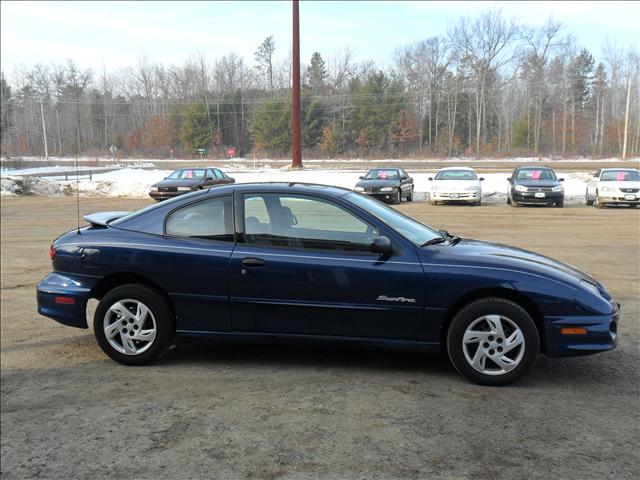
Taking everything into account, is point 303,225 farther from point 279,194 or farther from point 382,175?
point 382,175

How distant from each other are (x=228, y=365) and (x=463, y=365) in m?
1.88

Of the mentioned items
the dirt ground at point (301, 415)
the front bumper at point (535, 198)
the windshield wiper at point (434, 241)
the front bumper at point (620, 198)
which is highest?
the windshield wiper at point (434, 241)

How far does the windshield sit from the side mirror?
22cm

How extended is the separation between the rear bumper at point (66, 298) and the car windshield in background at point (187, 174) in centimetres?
1404

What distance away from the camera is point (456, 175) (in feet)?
61.1

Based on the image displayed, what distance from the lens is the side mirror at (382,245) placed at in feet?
12.9

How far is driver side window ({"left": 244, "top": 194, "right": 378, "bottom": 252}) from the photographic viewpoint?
4.10m

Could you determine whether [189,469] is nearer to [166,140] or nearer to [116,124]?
[116,124]

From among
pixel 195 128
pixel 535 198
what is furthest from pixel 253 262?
pixel 195 128

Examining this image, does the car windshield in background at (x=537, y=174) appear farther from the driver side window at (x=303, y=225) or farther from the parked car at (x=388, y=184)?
the driver side window at (x=303, y=225)

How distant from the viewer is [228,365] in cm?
433

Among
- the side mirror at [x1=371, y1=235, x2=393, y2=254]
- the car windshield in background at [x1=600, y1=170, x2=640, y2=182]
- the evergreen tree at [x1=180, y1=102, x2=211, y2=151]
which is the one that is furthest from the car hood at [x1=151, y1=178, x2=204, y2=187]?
the side mirror at [x1=371, y1=235, x2=393, y2=254]

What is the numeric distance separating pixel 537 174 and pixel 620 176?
486cm

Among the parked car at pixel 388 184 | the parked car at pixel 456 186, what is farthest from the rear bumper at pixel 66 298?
the parked car at pixel 456 186
